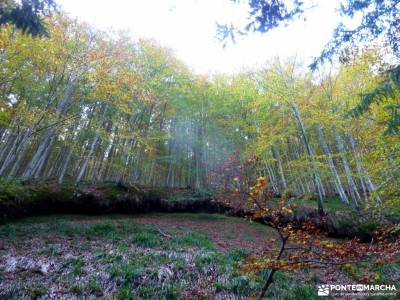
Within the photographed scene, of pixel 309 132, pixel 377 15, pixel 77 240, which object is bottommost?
pixel 77 240

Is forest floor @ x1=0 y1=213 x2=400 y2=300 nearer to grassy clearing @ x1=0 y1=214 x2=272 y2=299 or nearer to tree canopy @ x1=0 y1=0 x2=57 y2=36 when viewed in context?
grassy clearing @ x1=0 y1=214 x2=272 y2=299

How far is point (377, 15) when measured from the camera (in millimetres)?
5988

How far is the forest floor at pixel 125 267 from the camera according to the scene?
14.9ft

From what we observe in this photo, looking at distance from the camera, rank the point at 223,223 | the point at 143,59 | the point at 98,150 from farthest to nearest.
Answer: the point at 98,150 → the point at 143,59 → the point at 223,223

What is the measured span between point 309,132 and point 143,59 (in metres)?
13.3

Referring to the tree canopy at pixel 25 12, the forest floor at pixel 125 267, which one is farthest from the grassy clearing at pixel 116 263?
the tree canopy at pixel 25 12

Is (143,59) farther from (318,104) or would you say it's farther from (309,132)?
(309,132)

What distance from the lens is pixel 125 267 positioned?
543 cm

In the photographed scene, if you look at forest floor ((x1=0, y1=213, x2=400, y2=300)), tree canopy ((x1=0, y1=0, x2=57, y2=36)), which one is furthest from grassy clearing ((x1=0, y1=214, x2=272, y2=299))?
tree canopy ((x1=0, y1=0, x2=57, y2=36))

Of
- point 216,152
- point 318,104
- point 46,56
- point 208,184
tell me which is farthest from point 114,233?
point 318,104

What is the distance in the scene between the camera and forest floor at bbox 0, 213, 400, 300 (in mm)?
4547

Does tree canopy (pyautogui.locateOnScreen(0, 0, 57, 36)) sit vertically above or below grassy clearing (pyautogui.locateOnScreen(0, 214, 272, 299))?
above

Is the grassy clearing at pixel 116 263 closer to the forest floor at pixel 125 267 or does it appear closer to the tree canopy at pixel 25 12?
the forest floor at pixel 125 267

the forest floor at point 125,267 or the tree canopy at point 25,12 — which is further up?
the tree canopy at point 25,12
